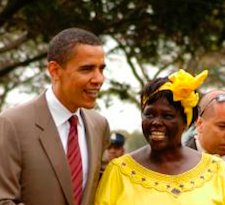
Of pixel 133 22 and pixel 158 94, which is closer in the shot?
pixel 158 94

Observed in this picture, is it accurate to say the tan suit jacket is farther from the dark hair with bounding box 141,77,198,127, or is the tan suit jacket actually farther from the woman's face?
the dark hair with bounding box 141,77,198,127

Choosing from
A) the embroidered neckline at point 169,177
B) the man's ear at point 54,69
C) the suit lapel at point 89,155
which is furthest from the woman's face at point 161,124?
the man's ear at point 54,69

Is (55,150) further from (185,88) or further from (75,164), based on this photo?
(185,88)

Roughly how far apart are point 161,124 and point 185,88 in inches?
9.9

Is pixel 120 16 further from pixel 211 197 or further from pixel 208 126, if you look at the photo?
pixel 211 197

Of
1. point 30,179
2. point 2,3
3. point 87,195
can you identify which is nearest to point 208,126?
point 87,195

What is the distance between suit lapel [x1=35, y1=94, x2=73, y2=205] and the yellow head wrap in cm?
64

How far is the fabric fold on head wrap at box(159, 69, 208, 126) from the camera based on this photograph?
13.3 feet

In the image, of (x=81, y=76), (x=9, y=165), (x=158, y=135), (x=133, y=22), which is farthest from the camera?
(x=133, y=22)

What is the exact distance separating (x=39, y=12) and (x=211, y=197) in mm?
8888

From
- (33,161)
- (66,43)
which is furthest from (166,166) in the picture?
(66,43)

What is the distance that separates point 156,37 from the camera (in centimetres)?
1362

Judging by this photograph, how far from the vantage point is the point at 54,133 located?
12.9 ft

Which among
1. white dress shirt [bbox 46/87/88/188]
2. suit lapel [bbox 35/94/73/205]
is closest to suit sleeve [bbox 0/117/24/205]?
suit lapel [bbox 35/94/73/205]
